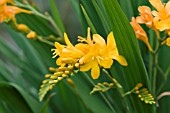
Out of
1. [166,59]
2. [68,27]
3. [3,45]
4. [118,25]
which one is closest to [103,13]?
[118,25]

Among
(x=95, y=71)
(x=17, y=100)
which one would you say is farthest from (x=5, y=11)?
(x=95, y=71)

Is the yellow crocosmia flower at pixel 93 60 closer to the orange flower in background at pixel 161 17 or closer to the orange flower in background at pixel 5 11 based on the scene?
the orange flower in background at pixel 161 17

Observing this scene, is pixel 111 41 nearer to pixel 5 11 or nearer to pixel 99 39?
pixel 99 39

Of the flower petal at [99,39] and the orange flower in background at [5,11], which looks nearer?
the flower petal at [99,39]

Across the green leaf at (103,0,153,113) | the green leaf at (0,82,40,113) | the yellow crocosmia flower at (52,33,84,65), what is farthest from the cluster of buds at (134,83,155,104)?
the green leaf at (0,82,40,113)

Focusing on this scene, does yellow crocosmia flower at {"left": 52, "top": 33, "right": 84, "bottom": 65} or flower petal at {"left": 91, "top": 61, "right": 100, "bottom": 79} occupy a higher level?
yellow crocosmia flower at {"left": 52, "top": 33, "right": 84, "bottom": 65}

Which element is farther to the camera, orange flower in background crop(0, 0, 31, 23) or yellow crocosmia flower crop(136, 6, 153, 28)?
orange flower in background crop(0, 0, 31, 23)

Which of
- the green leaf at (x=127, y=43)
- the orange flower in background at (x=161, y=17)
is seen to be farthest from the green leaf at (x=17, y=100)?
the orange flower in background at (x=161, y=17)

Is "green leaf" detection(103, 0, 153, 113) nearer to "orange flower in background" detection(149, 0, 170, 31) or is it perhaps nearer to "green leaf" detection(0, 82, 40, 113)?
"orange flower in background" detection(149, 0, 170, 31)

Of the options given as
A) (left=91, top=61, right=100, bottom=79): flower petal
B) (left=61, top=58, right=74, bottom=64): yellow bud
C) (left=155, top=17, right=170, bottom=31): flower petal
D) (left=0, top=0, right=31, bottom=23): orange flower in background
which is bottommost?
(left=91, top=61, right=100, bottom=79): flower petal
